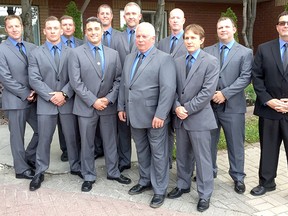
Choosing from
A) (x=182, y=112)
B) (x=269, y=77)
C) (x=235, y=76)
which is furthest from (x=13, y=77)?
(x=269, y=77)

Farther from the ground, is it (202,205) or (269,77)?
(269,77)

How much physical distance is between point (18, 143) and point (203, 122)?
246cm

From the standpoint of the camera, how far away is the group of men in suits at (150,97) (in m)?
3.62

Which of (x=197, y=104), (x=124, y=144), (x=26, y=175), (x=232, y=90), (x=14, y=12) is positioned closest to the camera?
(x=197, y=104)

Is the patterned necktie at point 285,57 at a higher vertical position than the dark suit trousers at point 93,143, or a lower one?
higher

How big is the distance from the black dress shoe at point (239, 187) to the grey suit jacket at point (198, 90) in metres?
0.96

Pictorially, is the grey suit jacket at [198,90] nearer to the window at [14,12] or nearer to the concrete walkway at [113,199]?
the concrete walkway at [113,199]

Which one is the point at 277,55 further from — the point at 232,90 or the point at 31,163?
the point at 31,163

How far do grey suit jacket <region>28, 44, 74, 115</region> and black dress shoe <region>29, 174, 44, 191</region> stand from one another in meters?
0.82

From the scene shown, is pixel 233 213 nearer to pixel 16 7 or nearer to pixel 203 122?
pixel 203 122

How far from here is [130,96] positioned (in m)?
3.76

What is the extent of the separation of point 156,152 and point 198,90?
2.79 feet

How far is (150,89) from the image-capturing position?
3.68 m

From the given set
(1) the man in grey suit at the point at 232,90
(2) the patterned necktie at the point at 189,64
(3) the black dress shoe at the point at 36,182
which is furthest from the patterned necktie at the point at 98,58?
(3) the black dress shoe at the point at 36,182
